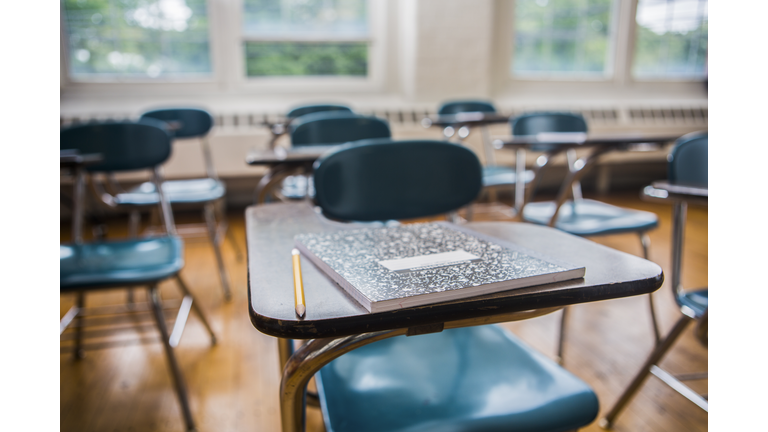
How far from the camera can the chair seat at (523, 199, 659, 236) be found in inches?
70.2

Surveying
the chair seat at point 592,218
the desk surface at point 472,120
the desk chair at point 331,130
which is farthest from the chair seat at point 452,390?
the desk surface at point 472,120

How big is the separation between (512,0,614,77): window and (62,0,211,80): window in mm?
3004

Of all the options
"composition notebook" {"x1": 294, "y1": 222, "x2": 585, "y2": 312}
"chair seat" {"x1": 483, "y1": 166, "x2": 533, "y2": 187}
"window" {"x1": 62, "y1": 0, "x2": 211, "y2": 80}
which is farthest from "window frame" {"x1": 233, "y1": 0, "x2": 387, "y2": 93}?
"composition notebook" {"x1": 294, "y1": 222, "x2": 585, "y2": 312}

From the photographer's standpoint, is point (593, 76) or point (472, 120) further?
point (593, 76)

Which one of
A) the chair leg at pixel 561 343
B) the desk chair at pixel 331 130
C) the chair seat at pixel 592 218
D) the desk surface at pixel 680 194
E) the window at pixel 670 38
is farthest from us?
the window at pixel 670 38

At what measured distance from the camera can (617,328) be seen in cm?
202

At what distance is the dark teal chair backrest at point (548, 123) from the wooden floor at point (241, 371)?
3.34 ft

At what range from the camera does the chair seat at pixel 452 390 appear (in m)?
0.68

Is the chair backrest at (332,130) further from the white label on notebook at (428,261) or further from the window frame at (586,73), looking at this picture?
the window frame at (586,73)

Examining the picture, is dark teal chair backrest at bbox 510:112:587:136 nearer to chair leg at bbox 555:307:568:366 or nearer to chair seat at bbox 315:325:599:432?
chair leg at bbox 555:307:568:366

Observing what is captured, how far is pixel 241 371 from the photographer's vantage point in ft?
5.68

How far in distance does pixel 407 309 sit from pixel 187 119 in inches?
124

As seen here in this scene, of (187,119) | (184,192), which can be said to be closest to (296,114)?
(187,119)

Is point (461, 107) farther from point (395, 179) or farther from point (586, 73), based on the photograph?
point (395, 179)
